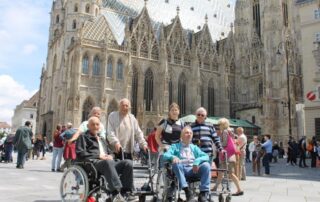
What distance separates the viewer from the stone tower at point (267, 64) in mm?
45062

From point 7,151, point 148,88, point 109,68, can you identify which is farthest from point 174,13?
point 7,151

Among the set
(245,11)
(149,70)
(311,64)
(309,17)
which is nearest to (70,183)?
(311,64)

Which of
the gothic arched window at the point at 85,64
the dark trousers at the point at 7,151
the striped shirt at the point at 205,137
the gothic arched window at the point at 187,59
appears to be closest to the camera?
the striped shirt at the point at 205,137

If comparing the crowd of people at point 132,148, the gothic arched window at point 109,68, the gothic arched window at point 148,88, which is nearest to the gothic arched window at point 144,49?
the gothic arched window at point 148,88

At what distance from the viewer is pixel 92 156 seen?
5832 millimetres

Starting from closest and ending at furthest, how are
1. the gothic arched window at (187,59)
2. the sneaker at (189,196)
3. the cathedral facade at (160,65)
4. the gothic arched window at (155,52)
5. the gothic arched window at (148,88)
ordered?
the sneaker at (189,196) → the cathedral facade at (160,65) → the gothic arched window at (148,88) → the gothic arched window at (155,52) → the gothic arched window at (187,59)

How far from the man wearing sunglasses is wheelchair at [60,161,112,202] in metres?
2.34

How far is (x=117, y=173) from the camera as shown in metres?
5.79

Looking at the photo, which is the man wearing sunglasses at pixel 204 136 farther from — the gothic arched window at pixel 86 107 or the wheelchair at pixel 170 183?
the gothic arched window at pixel 86 107

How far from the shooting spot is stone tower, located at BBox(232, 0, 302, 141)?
4506 centimetres

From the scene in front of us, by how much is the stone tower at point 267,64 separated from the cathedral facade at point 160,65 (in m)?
0.14

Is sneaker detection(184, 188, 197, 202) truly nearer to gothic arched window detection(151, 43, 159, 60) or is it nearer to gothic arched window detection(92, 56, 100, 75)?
gothic arched window detection(92, 56, 100, 75)

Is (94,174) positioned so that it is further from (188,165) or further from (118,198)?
(188,165)

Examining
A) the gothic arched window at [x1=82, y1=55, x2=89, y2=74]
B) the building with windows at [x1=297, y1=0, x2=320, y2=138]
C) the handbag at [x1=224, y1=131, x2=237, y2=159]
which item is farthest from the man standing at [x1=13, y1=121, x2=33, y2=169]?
the gothic arched window at [x1=82, y1=55, x2=89, y2=74]
